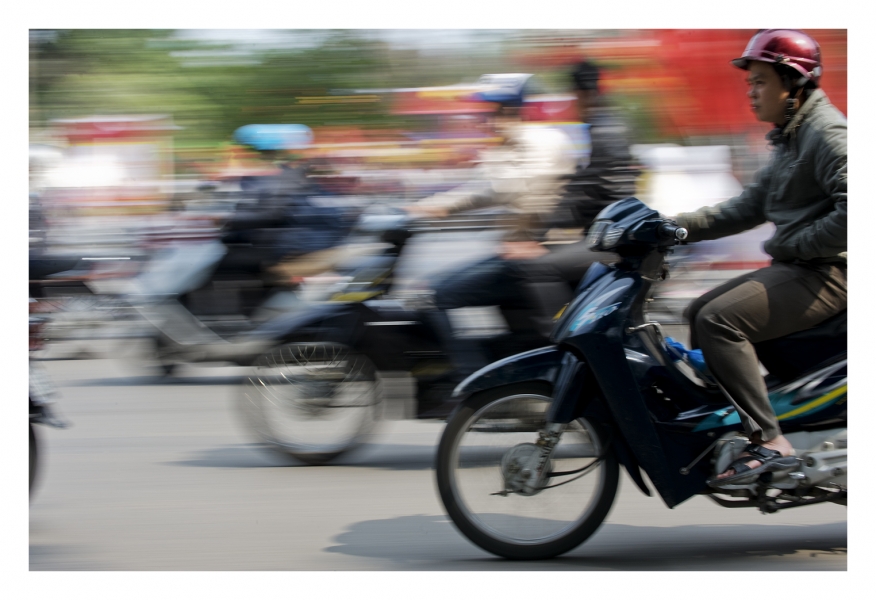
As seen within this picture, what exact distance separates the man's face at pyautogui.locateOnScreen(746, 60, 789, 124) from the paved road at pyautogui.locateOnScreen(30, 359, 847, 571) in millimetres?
1565

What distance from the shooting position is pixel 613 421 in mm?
3393

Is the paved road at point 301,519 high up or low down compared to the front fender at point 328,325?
down

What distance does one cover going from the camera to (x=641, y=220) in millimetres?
3342

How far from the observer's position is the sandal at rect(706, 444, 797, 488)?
3295 millimetres

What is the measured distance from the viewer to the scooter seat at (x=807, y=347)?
3398mm

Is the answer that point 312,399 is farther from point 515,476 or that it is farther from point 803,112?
point 803,112

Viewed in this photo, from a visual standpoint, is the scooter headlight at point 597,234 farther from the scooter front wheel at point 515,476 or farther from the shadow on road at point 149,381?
the shadow on road at point 149,381

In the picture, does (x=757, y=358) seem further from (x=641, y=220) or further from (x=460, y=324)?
(x=460, y=324)

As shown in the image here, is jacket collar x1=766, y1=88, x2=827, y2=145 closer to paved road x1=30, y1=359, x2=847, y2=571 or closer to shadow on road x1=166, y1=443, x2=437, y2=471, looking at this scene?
paved road x1=30, y1=359, x2=847, y2=571

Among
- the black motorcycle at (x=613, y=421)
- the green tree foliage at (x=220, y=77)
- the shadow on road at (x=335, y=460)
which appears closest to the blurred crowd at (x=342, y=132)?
the green tree foliage at (x=220, y=77)

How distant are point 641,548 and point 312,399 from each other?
1802 mm

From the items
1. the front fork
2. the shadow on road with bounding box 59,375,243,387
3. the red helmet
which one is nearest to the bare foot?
the front fork

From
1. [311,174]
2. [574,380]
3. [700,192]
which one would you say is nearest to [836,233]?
[574,380]

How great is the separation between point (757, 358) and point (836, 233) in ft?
1.64
